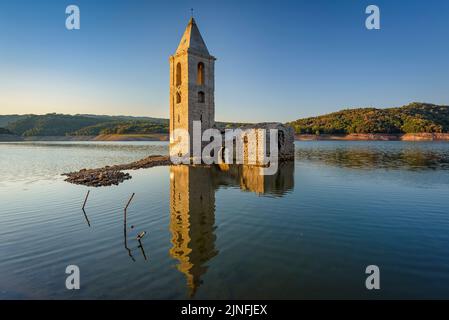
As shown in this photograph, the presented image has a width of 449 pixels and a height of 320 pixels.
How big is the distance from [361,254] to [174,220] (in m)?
8.18

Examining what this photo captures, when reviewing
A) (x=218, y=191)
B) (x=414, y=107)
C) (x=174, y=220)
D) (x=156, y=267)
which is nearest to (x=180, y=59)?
(x=218, y=191)

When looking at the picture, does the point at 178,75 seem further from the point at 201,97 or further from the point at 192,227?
the point at 192,227

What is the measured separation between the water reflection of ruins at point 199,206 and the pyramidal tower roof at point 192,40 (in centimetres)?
1929

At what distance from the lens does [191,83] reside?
37.1m

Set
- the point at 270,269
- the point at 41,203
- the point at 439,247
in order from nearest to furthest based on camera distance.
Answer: the point at 270,269 < the point at 439,247 < the point at 41,203

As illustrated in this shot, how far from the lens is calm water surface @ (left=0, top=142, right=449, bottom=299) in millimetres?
7219

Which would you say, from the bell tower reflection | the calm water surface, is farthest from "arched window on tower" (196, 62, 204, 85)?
the calm water surface

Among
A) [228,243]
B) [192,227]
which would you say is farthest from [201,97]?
[228,243]

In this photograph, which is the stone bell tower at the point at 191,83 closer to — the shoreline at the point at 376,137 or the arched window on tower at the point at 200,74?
the arched window on tower at the point at 200,74

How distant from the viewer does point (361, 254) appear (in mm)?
9117

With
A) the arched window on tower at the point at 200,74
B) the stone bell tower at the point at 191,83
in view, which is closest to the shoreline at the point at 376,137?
the stone bell tower at the point at 191,83
